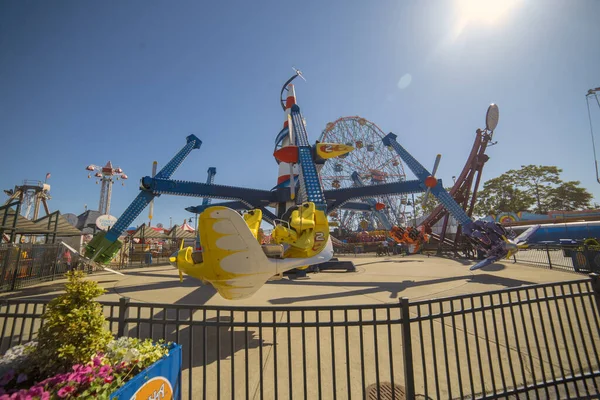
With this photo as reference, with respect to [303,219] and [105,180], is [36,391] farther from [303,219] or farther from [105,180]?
[105,180]

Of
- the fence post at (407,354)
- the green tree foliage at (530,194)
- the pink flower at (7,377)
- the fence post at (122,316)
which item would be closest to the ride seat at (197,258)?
the fence post at (122,316)

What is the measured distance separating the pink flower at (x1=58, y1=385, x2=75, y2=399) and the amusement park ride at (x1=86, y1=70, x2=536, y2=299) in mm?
2256

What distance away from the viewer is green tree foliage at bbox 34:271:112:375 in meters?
1.97

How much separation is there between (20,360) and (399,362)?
4.14 metres

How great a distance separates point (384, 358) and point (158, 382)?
292 centimetres

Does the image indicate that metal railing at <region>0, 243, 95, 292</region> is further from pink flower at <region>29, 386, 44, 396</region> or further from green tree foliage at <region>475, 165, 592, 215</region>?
green tree foliage at <region>475, 165, 592, 215</region>

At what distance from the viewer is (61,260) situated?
13047 mm

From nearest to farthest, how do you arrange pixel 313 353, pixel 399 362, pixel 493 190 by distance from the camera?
pixel 399 362 < pixel 313 353 < pixel 493 190

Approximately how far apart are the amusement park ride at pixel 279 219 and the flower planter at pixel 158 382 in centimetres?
174

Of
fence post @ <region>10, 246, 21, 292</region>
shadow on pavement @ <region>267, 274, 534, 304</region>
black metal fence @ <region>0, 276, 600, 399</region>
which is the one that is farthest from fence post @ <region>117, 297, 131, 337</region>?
fence post @ <region>10, 246, 21, 292</region>

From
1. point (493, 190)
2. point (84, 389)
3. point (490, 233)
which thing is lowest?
point (84, 389)

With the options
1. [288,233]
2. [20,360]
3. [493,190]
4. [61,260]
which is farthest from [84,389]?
[493,190]

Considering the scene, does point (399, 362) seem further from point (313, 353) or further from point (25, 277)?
point (25, 277)

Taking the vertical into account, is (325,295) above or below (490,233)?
below
